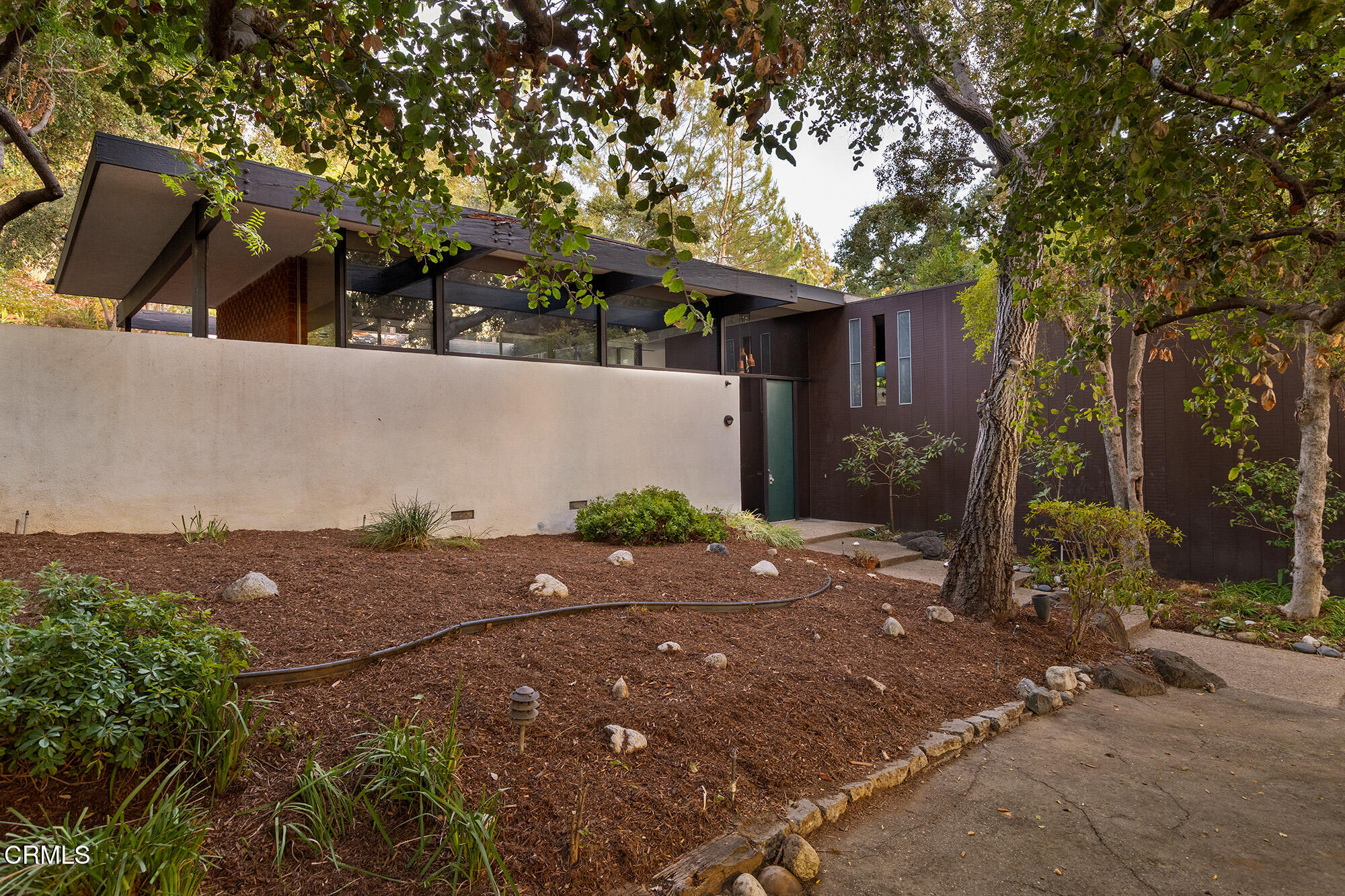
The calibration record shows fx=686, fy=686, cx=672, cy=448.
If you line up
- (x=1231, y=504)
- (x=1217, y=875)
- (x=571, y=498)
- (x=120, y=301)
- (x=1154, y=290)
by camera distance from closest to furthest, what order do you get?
(x=1217, y=875), (x=1154, y=290), (x=1231, y=504), (x=571, y=498), (x=120, y=301)

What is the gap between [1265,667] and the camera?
15.8ft

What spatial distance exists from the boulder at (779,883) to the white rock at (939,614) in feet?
9.95

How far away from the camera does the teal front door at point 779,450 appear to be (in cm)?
1102

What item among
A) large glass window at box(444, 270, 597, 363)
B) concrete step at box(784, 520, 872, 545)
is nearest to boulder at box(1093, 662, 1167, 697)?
concrete step at box(784, 520, 872, 545)

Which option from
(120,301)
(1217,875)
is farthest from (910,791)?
(120,301)

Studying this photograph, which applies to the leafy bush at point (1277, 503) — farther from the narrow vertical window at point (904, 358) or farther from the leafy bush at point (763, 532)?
the leafy bush at point (763, 532)

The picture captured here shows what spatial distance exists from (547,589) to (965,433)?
277 inches

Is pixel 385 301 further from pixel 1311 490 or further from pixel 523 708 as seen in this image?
pixel 1311 490

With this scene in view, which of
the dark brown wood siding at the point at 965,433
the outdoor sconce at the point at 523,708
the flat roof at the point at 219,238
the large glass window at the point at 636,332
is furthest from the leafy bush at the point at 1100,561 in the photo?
the large glass window at the point at 636,332

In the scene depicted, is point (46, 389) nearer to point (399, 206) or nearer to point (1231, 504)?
point (399, 206)

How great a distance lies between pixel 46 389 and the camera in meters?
5.32

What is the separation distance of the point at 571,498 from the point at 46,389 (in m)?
4.77

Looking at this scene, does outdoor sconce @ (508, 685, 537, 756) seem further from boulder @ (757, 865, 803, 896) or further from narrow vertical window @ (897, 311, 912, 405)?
narrow vertical window @ (897, 311, 912, 405)

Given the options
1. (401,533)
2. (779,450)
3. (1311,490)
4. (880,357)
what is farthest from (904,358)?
(401,533)
